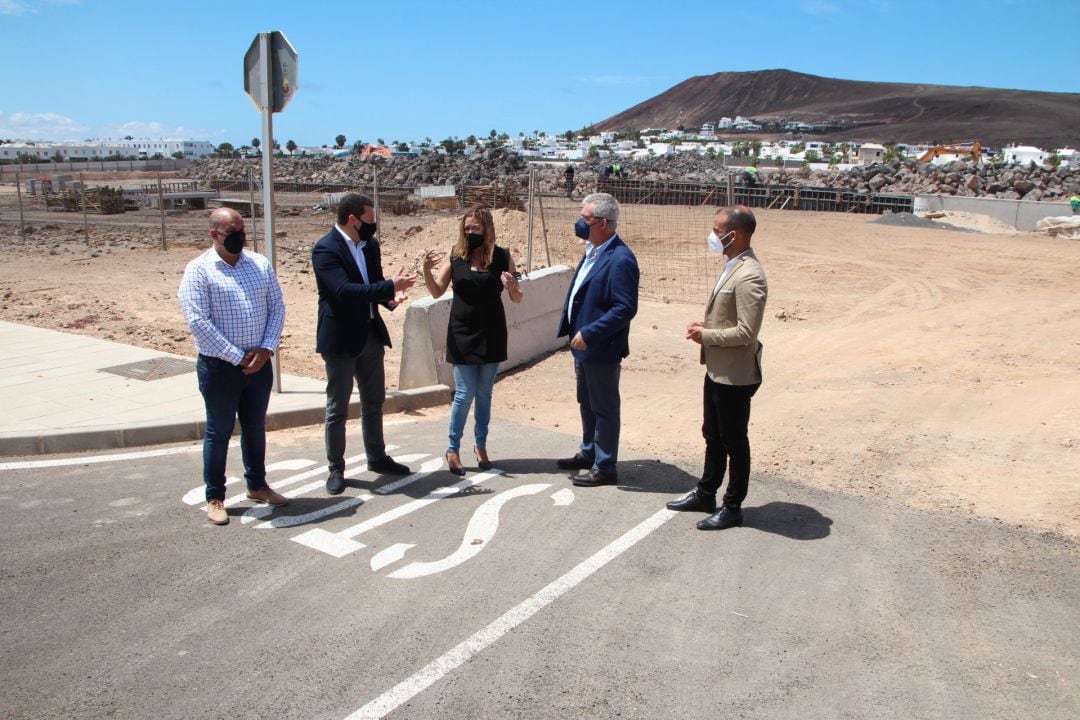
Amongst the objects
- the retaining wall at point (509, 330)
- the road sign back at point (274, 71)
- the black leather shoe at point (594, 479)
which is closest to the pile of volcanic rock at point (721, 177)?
the retaining wall at point (509, 330)

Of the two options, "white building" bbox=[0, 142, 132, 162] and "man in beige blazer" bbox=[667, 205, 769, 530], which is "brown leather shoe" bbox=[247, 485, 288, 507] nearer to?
"man in beige blazer" bbox=[667, 205, 769, 530]

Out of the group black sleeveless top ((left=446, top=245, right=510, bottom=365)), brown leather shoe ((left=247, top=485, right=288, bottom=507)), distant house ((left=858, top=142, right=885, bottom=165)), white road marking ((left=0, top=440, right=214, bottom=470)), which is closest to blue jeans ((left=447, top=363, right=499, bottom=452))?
black sleeveless top ((left=446, top=245, right=510, bottom=365))

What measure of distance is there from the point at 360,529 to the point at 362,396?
1.21 meters

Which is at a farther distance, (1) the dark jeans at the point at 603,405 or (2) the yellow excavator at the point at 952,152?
(2) the yellow excavator at the point at 952,152

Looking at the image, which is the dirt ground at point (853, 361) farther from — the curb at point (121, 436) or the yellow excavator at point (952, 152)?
the yellow excavator at point (952, 152)

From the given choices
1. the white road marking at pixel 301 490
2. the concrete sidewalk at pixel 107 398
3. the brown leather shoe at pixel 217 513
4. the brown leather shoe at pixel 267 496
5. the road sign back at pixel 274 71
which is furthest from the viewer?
the road sign back at pixel 274 71

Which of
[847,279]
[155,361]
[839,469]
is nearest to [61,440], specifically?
[155,361]

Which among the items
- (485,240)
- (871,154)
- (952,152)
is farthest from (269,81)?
(871,154)

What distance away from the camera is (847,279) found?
1789cm

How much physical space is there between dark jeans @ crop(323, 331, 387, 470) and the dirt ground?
51.5 inches

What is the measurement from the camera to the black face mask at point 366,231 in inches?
230

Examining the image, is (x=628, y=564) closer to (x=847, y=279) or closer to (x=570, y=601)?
(x=570, y=601)

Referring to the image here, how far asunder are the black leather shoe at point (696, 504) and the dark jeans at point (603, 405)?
657mm

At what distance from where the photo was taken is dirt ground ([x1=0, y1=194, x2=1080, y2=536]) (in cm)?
654
